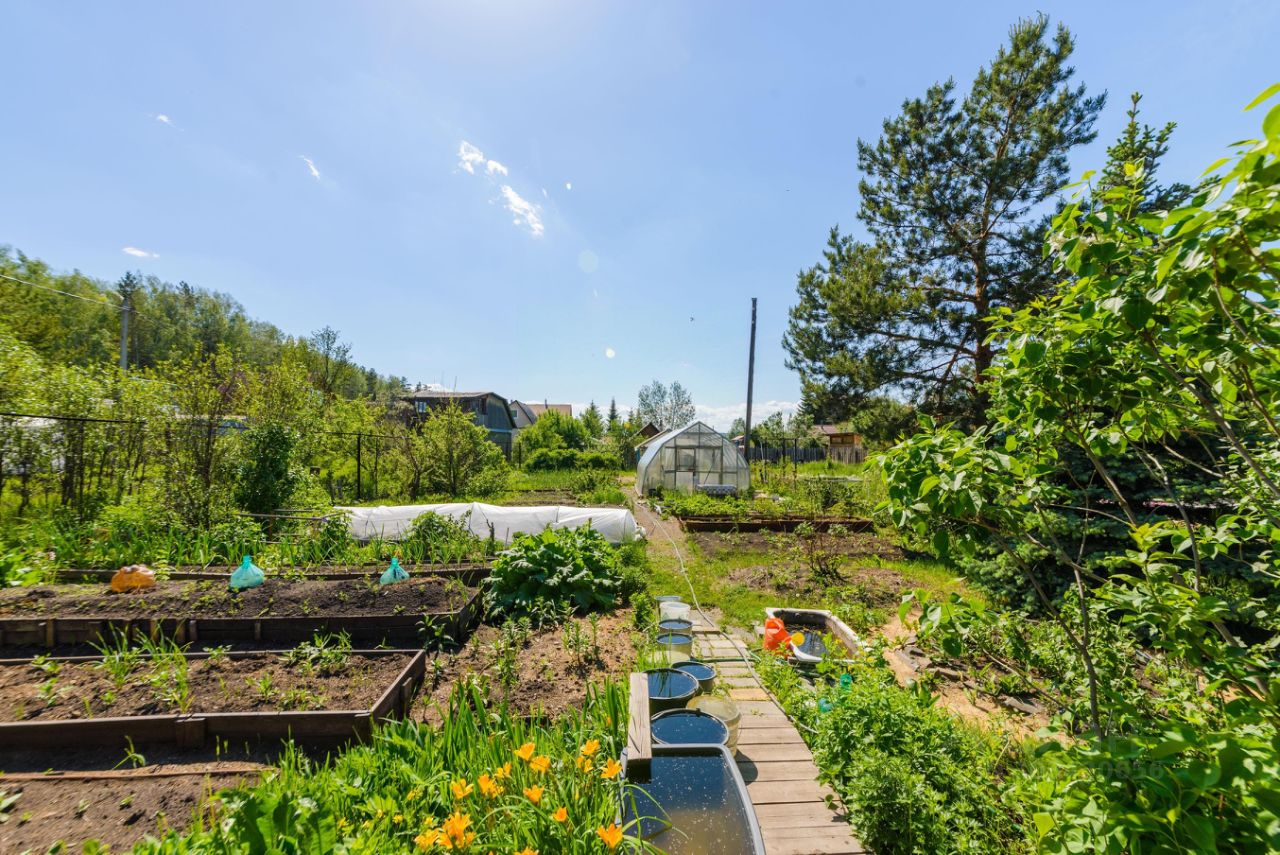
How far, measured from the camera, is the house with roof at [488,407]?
29656 mm

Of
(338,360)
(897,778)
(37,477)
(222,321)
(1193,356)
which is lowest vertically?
(897,778)

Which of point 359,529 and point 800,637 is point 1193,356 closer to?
point 800,637

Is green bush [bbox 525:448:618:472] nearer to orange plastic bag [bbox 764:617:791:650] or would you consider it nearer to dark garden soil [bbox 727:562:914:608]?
dark garden soil [bbox 727:562:914:608]

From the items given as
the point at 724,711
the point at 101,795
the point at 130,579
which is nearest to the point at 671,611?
the point at 724,711

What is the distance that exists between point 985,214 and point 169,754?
13.6 metres

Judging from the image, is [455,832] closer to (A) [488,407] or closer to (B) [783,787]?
(B) [783,787]

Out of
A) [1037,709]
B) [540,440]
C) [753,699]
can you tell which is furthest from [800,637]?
[540,440]

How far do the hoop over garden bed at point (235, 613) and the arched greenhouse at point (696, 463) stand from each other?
1062 centimetres

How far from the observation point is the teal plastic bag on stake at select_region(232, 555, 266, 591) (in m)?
4.85

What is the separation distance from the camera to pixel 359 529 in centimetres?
733

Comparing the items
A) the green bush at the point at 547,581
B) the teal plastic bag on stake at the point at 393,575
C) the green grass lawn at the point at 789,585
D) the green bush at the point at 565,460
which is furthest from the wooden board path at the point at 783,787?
the green bush at the point at 565,460

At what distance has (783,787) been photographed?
2.49 metres

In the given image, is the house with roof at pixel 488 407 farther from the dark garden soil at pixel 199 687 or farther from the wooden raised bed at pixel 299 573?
the dark garden soil at pixel 199 687

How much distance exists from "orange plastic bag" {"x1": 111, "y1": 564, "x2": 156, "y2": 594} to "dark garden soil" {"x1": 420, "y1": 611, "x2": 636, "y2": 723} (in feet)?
11.8
